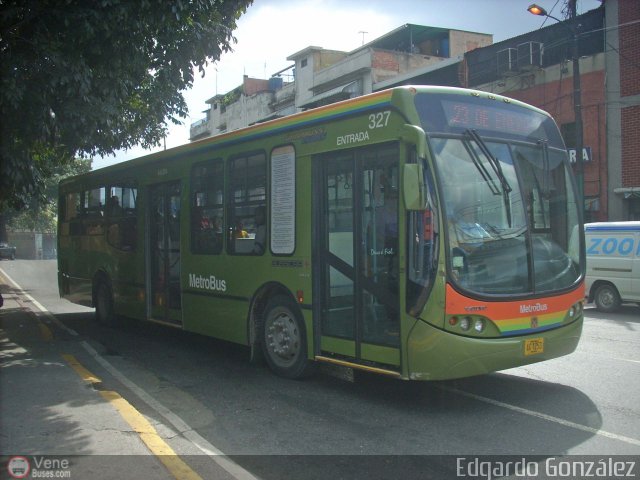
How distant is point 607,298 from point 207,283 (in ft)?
32.8

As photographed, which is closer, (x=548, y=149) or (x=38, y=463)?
(x=38, y=463)

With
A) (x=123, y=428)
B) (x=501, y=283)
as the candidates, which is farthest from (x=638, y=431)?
(x=123, y=428)

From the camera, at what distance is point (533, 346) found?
5.82 metres

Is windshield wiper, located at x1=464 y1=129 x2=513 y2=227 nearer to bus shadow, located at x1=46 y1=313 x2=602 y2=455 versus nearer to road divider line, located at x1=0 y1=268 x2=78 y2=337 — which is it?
bus shadow, located at x1=46 y1=313 x2=602 y2=455

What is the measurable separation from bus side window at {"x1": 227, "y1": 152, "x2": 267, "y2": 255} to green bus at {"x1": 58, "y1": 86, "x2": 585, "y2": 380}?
0.09 feet

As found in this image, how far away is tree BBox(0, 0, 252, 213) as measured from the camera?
23.0ft

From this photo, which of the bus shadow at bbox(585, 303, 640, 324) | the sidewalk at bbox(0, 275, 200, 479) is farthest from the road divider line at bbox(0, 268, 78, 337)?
the bus shadow at bbox(585, 303, 640, 324)

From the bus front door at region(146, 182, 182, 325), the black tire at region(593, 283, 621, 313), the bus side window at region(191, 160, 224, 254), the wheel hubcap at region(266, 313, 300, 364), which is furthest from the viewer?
the black tire at region(593, 283, 621, 313)

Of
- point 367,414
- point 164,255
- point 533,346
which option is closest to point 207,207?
point 164,255

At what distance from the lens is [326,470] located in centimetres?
449

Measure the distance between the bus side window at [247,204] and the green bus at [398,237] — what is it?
Result: 3 cm

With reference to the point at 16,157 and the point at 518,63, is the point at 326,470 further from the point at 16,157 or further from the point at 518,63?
the point at 518,63

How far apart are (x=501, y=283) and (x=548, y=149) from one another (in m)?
1.83

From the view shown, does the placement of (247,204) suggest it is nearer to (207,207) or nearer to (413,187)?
(207,207)
